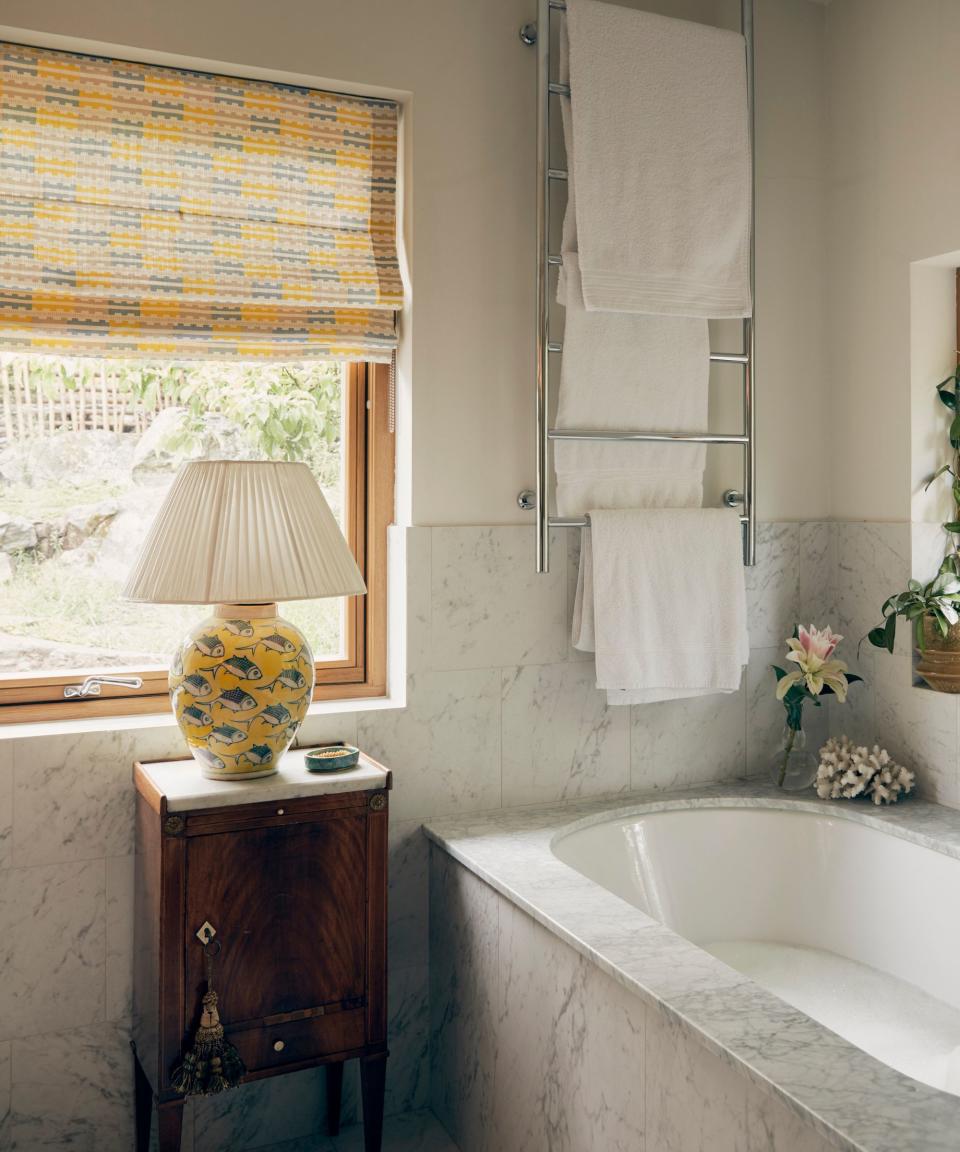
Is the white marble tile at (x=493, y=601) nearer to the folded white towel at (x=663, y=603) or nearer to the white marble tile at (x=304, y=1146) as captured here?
the folded white towel at (x=663, y=603)

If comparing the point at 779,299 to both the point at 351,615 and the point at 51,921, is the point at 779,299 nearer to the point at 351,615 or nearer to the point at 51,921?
the point at 351,615

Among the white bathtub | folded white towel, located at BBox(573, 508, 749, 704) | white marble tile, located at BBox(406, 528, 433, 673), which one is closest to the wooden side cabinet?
white marble tile, located at BBox(406, 528, 433, 673)

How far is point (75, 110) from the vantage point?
6.90 feet

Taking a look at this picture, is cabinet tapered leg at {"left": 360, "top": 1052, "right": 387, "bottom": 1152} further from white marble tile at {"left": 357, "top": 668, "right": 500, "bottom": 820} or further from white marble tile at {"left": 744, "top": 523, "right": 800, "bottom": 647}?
white marble tile at {"left": 744, "top": 523, "right": 800, "bottom": 647}

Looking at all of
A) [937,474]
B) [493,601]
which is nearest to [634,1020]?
[493,601]

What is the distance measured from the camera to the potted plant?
241 cm

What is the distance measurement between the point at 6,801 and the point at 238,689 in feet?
1.72

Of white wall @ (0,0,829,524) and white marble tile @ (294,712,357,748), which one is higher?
white wall @ (0,0,829,524)

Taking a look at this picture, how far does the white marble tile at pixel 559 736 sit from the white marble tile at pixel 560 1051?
0.52m

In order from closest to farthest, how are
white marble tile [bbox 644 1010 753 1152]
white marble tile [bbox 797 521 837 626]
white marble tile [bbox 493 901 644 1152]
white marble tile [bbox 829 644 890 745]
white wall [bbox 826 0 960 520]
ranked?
white marble tile [bbox 644 1010 753 1152], white marble tile [bbox 493 901 644 1152], white wall [bbox 826 0 960 520], white marble tile [bbox 829 644 890 745], white marble tile [bbox 797 521 837 626]

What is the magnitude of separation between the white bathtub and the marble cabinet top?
49 centimetres

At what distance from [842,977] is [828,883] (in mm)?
212

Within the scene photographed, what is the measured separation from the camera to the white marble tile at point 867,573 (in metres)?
2.56

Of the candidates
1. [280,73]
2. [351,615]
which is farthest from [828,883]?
[280,73]
